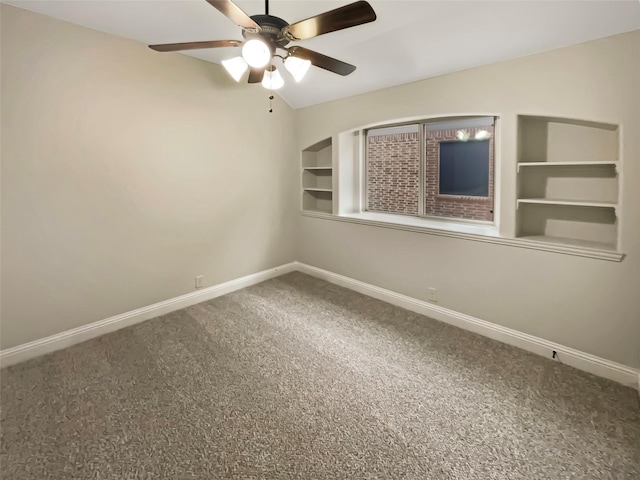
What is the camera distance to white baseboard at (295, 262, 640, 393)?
2.32 metres

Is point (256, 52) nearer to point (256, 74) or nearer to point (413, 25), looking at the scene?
point (256, 74)

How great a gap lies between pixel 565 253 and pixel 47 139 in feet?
13.2

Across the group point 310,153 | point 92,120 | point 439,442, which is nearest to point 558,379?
point 439,442

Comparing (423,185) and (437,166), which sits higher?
(437,166)

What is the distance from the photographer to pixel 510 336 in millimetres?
2816

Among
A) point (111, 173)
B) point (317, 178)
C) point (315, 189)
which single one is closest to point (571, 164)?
point (315, 189)

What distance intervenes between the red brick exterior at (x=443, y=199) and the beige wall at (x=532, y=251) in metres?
0.67

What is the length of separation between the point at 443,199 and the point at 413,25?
1.97m

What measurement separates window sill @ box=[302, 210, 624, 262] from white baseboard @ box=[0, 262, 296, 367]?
1.43 meters

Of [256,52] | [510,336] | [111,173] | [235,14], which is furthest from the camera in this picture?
[111,173]

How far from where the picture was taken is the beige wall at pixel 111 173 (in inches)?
98.0

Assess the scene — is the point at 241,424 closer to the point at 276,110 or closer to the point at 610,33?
the point at 610,33

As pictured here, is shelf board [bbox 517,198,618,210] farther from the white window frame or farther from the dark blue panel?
the dark blue panel

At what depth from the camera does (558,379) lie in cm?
235
